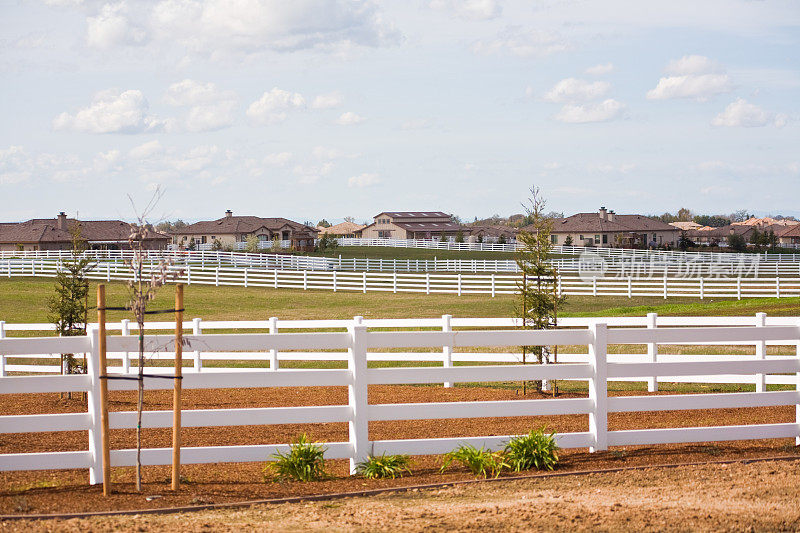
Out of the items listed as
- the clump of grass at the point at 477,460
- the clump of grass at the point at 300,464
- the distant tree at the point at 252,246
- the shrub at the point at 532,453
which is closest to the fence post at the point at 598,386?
the shrub at the point at 532,453

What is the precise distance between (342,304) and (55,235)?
52934 mm

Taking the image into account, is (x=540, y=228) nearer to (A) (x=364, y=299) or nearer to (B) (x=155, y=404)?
(B) (x=155, y=404)

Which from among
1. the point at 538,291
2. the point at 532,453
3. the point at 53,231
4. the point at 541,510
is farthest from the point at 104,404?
the point at 53,231

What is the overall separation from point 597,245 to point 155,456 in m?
102

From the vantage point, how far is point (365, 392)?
8047 millimetres

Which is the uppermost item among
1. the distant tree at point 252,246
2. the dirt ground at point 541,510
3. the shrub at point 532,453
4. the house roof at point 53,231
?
the house roof at point 53,231

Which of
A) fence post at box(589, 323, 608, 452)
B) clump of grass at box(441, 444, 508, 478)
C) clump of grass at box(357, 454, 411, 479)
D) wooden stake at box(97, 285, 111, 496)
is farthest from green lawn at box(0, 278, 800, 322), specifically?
wooden stake at box(97, 285, 111, 496)

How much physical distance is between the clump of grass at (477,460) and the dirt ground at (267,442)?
0.11m

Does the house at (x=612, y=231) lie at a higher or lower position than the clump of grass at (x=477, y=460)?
Result: higher

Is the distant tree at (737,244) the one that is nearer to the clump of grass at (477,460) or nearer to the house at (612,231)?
the house at (612,231)

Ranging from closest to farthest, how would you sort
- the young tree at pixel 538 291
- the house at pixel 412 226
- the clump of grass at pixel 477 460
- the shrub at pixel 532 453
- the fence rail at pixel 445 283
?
1. the clump of grass at pixel 477 460
2. the shrub at pixel 532 453
3. the young tree at pixel 538 291
4. the fence rail at pixel 445 283
5. the house at pixel 412 226

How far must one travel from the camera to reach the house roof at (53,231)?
81750mm

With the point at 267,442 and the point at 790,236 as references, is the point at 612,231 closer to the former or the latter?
the point at 790,236

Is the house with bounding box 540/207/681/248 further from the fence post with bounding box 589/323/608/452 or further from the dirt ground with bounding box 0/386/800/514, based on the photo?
the fence post with bounding box 589/323/608/452
